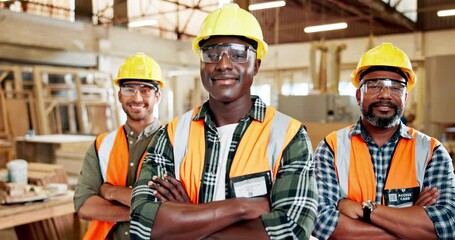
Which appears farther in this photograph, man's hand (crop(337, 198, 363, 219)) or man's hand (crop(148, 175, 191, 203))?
man's hand (crop(337, 198, 363, 219))

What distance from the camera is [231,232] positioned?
1673mm

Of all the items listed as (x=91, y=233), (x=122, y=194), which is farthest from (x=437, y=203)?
(x=91, y=233)

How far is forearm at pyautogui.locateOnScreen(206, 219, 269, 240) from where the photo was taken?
165cm

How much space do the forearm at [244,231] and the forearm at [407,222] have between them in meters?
0.72

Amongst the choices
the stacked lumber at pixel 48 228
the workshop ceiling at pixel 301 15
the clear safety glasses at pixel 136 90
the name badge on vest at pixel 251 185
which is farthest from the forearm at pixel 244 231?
the workshop ceiling at pixel 301 15

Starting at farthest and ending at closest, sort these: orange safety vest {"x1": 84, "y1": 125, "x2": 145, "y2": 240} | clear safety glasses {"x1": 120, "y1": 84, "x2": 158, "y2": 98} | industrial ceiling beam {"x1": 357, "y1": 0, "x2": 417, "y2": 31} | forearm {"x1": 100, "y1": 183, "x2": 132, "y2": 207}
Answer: industrial ceiling beam {"x1": 357, "y1": 0, "x2": 417, "y2": 31}, clear safety glasses {"x1": 120, "y1": 84, "x2": 158, "y2": 98}, orange safety vest {"x1": 84, "y1": 125, "x2": 145, "y2": 240}, forearm {"x1": 100, "y1": 183, "x2": 132, "y2": 207}

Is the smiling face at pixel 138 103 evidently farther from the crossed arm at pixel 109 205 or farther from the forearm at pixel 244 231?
the forearm at pixel 244 231

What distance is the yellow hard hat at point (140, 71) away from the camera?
113 inches

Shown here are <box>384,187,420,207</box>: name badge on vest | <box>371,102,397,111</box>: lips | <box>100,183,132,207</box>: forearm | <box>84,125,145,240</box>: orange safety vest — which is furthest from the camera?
<box>84,125,145,240</box>: orange safety vest

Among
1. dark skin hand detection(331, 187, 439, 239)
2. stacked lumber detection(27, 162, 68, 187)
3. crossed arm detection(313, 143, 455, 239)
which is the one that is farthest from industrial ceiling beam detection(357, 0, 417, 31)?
dark skin hand detection(331, 187, 439, 239)

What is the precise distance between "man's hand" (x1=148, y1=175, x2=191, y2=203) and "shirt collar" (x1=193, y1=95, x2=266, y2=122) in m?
Answer: 0.31

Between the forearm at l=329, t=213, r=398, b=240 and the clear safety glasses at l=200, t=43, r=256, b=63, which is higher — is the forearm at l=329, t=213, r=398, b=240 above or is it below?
below

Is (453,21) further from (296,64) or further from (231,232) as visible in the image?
(231,232)

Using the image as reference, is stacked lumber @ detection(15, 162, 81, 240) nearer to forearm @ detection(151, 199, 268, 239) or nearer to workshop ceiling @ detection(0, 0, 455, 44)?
forearm @ detection(151, 199, 268, 239)
